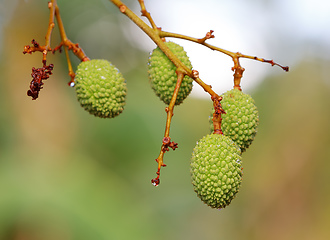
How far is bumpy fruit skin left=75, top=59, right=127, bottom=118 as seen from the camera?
183cm

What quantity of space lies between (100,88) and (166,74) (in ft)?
1.06

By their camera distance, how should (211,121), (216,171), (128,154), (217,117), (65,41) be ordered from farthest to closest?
(128,154) < (65,41) < (211,121) < (217,117) < (216,171)

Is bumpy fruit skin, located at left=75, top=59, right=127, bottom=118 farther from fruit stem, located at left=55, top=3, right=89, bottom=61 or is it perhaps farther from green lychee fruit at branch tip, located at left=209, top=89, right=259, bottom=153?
green lychee fruit at branch tip, located at left=209, top=89, right=259, bottom=153

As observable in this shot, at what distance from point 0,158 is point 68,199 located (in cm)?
185

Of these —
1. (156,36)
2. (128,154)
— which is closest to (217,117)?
(156,36)

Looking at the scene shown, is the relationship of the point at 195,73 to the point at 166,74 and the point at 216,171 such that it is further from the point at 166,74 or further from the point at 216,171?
the point at 216,171

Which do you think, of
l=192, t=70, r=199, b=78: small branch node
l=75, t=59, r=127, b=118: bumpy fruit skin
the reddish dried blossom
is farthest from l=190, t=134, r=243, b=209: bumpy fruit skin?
the reddish dried blossom

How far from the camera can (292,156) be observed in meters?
13.8

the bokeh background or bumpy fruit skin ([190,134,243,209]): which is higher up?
the bokeh background

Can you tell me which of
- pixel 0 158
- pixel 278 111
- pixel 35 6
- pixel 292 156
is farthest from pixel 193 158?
pixel 278 111

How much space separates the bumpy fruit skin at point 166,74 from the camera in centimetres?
177

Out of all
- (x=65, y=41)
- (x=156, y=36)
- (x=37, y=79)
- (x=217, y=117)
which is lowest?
(x=217, y=117)

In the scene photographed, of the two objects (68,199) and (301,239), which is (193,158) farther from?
(301,239)

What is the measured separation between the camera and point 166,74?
1769 millimetres
